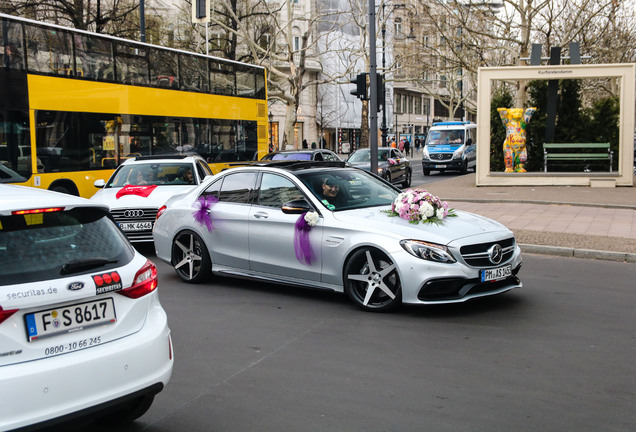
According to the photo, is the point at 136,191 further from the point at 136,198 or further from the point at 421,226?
the point at 421,226

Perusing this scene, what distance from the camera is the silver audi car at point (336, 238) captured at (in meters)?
6.58

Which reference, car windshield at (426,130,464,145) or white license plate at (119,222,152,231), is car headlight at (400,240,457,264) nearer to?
white license plate at (119,222,152,231)

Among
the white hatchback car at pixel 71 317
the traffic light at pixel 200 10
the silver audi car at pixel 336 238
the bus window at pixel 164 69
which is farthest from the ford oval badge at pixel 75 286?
the traffic light at pixel 200 10

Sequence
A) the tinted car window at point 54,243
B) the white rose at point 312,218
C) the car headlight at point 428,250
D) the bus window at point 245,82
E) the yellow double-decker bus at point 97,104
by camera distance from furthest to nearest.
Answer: the bus window at point 245,82 < the yellow double-decker bus at point 97,104 < the white rose at point 312,218 < the car headlight at point 428,250 < the tinted car window at point 54,243

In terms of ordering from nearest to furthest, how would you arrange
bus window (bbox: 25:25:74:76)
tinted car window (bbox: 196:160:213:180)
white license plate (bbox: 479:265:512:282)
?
1. white license plate (bbox: 479:265:512:282)
2. tinted car window (bbox: 196:160:213:180)
3. bus window (bbox: 25:25:74:76)

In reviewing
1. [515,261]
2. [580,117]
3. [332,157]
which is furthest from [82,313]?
[580,117]

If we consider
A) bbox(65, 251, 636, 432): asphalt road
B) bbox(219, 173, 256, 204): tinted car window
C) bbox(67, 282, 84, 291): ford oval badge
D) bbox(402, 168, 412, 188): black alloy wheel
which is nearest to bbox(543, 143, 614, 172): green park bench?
bbox(402, 168, 412, 188): black alloy wheel

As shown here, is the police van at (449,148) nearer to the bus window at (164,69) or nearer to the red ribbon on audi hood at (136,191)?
the bus window at (164,69)

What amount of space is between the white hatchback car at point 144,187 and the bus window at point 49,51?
3.16m

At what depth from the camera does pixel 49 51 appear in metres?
14.3

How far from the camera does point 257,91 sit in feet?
71.9

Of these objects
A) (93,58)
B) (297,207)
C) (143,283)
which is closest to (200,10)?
(93,58)

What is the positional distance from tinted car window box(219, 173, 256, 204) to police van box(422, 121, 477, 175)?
2743 centimetres

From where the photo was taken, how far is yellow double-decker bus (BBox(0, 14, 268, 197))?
1362cm
